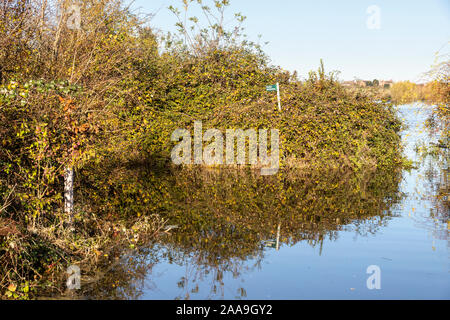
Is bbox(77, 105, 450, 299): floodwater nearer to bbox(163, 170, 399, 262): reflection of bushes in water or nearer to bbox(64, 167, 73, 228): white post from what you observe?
bbox(163, 170, 399, 262): reflection of bushes in water

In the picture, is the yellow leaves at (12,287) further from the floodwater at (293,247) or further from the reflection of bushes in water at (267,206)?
the reflection of bushes in water at (267,206)

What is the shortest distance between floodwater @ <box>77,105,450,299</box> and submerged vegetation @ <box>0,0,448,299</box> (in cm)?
10

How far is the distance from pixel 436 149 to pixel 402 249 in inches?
498

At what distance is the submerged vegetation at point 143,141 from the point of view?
6016 mm

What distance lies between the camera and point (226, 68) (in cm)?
1684

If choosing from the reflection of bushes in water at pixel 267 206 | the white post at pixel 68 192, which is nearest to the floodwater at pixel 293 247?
the reflection of bushes in water at pixel 267 206

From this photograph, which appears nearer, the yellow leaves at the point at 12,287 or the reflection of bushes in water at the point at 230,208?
the yellow leaves at the point at 12,287

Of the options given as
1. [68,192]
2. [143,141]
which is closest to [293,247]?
[68,192]

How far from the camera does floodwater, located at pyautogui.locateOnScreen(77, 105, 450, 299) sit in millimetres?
4941

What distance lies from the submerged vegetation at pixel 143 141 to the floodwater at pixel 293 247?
0.10 metres

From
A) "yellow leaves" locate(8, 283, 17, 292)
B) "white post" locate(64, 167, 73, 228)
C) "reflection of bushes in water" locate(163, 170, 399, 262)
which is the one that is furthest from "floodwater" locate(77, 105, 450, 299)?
"white post" locate(64, 167, 73, 228)

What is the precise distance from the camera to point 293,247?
6.62m

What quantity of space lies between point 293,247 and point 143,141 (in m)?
10.7
